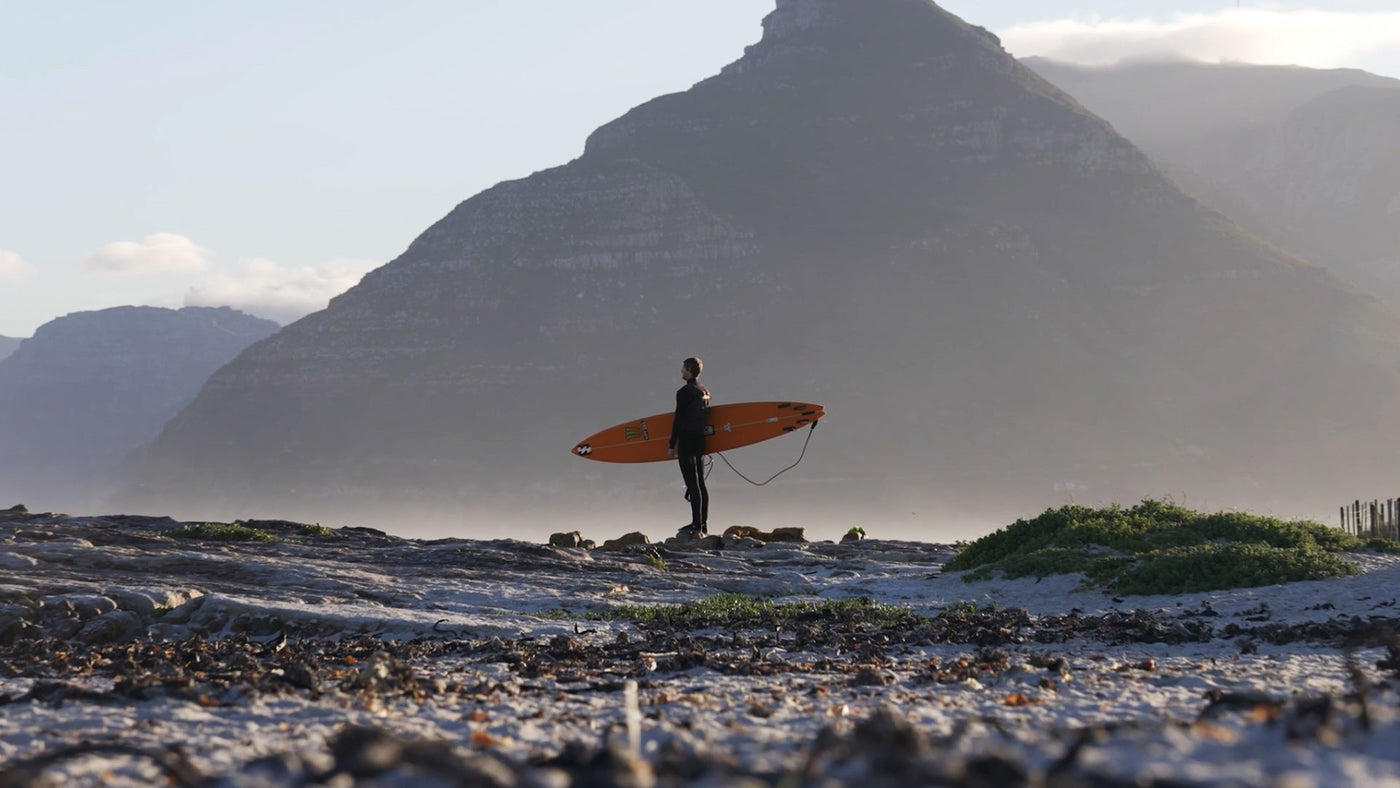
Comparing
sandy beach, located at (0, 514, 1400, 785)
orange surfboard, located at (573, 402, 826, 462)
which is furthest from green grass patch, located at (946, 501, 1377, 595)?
orange surfboard, located at (573, 402, 826, 462)

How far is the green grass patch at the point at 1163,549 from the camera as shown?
1437 cm

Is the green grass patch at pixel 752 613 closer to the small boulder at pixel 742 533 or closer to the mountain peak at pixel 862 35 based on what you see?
the small boulder at pixel 742 533

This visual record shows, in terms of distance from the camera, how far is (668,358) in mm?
142000

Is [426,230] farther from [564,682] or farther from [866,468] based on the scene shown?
[564,682]

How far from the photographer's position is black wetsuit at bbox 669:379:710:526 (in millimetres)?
21797

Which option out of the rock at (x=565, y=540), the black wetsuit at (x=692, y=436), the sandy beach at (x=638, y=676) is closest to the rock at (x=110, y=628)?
the sandy beach at (x=638, y=676)

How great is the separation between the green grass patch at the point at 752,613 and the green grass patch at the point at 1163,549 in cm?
271

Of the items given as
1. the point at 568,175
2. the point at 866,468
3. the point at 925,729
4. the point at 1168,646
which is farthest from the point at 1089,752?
the point at 568,175

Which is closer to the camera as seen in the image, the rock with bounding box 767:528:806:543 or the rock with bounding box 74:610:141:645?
the rock with bounding box 74:610:141:645

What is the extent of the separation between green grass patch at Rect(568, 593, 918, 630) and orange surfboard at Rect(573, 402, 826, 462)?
11200mm

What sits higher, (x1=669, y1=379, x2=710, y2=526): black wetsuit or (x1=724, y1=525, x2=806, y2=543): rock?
(x1=669, y1=379, x2=710, y2=526): black wetsuit

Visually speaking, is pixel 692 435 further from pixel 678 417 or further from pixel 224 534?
pixel 224 534

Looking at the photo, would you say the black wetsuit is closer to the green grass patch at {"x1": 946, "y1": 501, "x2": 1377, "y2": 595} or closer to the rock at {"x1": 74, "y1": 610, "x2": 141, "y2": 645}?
the green grass patch at {"x1": 946, "y1": 501, "x2": 1377, "y2": 595}

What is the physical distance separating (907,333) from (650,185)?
36.0m
